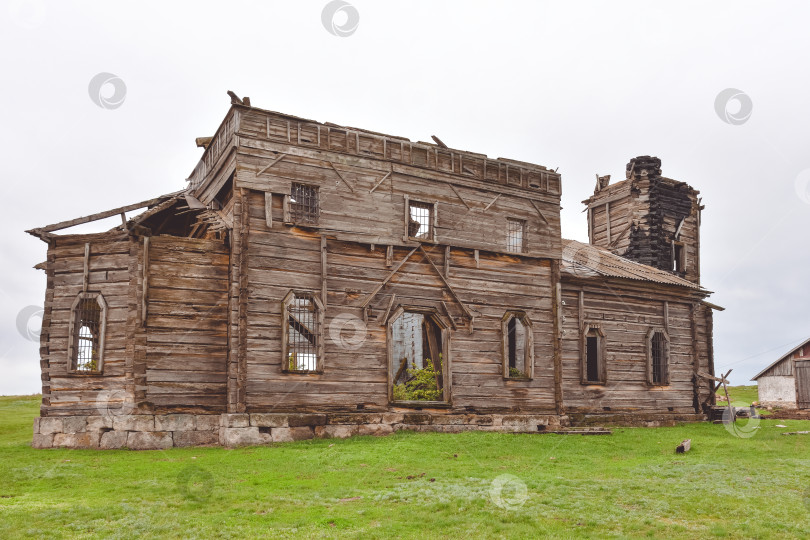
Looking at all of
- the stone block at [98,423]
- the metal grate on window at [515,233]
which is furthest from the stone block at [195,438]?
the metal grate on window at [515,233]

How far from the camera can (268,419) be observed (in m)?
18.5

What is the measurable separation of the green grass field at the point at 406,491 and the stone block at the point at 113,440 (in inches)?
31.5

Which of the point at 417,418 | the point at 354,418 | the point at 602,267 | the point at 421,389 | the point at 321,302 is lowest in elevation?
the point at 417,418

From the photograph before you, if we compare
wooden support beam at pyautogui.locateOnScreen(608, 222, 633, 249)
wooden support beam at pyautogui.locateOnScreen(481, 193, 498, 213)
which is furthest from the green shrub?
wooden support beam at pyautogui.locateOnScreen(608, 222, 633, 249)

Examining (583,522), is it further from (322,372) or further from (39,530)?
(322,372)

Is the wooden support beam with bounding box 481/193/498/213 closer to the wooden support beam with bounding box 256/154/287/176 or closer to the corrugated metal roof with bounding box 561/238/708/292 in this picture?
the corrugated metal roof with bounding box 561/238/708/292

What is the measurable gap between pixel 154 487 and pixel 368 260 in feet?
34.2

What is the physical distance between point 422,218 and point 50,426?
41.5 ft

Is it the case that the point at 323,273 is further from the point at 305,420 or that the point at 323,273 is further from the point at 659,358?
the point at 659,358

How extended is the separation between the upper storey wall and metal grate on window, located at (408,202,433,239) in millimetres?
243

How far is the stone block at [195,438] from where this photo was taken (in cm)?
1786

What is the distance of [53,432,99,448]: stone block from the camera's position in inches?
688

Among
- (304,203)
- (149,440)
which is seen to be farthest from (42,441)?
(304,203)

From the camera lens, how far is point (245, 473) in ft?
45.6
